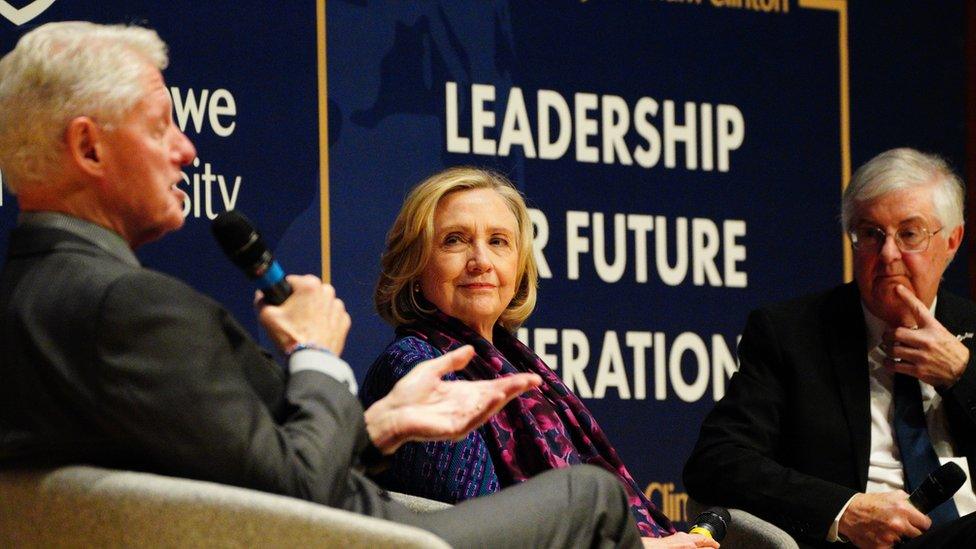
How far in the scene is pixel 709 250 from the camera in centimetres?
490

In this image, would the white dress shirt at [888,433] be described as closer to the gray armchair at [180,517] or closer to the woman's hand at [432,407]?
the woman's hand at [432,407]

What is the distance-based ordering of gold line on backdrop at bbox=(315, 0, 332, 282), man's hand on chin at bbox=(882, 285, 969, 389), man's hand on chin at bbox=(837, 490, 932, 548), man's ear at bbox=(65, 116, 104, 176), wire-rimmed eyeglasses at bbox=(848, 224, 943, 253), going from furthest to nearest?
1. gold line on backdrop at bbox=(315, 0, 332, 282)
2. wire-rimmed eyeglasses at bbox=(848, 224, 943, 253)
3. man's hand on chin at bbox=(882, 285, 969, 389)
4. man's hand on chin at bbox=(837, 490, 932, 548)
5. man's ear at bbox=(65, 116, 104, 176)

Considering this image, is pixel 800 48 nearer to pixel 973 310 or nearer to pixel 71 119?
pixel 973 310

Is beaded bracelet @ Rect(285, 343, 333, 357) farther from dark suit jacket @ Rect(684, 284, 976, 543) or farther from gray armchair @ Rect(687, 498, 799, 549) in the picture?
dark suit jacket @ Rect(684, 284, 976, 543)

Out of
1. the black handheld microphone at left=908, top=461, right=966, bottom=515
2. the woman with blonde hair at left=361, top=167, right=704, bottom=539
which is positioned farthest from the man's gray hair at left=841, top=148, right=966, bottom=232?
the woman with blonde hair at left=361, top=167, right=704, bottom=539

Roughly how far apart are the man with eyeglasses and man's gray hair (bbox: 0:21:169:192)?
200cm

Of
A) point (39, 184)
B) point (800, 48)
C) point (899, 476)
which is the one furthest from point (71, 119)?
point (800, 48)

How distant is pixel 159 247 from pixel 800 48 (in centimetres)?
245

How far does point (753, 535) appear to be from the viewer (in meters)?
3.23

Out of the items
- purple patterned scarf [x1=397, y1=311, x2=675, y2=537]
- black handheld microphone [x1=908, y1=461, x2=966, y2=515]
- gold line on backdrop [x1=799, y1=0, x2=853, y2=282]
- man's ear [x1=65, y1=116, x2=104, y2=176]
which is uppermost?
gold line on backdrop [x1=799, y1=0, x2=853, y2=282]

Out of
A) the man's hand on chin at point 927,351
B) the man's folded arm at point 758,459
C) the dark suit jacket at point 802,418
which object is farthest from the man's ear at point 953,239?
the man's folded arm at point 758,459

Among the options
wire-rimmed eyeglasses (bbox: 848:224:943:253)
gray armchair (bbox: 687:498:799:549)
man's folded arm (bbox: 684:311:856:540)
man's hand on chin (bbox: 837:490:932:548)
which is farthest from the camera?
wire-rimmed eyeglasses (bbox: 848:224:943:253)

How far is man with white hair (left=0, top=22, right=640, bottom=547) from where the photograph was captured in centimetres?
183

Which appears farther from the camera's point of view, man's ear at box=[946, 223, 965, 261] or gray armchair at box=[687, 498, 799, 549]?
man's ear at box=[946, 223, 965, 261]
